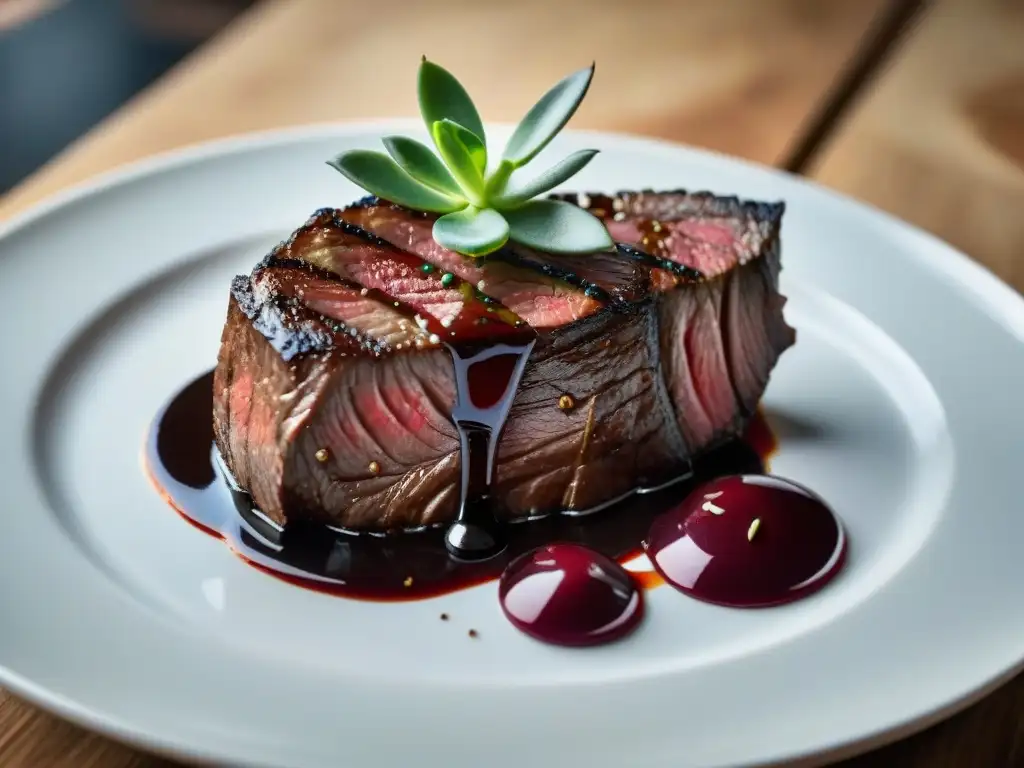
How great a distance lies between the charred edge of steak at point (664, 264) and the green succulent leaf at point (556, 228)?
147mm

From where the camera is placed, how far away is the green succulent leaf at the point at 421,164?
2.70 m

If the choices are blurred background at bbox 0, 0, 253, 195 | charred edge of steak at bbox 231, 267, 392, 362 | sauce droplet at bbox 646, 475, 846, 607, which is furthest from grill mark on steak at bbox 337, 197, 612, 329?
blurred background at bbox 0, 0, 253, 195

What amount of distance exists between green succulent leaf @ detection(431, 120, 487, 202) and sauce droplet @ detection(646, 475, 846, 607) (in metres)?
0.88

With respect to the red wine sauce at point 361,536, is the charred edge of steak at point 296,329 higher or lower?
higher

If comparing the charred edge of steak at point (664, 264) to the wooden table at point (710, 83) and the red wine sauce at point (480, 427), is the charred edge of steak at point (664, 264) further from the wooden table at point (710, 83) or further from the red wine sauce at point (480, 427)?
the wooden table at point (710, 83)

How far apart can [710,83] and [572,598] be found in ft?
9.67

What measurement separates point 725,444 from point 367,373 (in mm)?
1003

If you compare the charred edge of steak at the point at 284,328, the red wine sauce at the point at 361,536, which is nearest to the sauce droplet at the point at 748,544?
the red wine sauce at the point at 361,536

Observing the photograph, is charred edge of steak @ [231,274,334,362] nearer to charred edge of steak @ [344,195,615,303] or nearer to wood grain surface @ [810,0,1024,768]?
charred edge of steak @ [344,195,615,303]

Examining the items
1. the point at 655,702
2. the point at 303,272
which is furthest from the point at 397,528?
the point at 655,702

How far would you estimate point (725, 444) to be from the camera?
2.97 meters

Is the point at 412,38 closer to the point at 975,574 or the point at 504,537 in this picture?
the point at 504,537

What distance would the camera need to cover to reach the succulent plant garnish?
2627 mm

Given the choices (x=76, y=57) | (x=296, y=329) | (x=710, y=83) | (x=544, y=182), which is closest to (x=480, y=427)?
(x=296, y=329)
